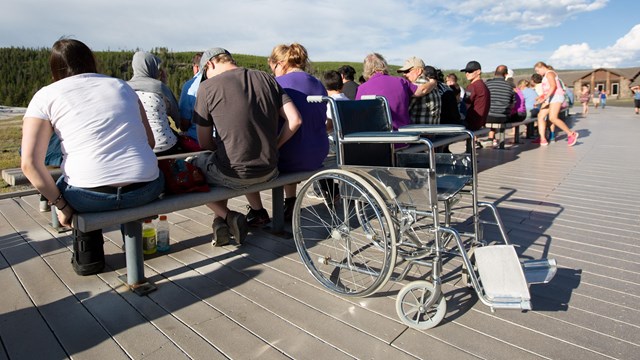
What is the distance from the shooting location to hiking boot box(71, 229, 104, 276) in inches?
99.7

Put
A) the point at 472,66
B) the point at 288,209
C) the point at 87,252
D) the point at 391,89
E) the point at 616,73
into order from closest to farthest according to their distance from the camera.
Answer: the point at 87,252 → the point at 288,209 → the point at 391,89 → the point at 472,66 → the point at 616,73

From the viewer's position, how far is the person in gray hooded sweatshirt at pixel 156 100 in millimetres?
3162

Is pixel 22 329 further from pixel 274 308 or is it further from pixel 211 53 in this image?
pixel 211 53

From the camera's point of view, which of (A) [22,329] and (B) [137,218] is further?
(B) [137,218]

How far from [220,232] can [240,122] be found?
802 mm

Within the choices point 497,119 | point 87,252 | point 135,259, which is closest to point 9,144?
point 87,252

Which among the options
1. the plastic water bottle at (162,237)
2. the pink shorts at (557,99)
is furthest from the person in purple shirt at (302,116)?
the pink shorts at (557,99)

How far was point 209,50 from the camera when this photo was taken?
3.01 m

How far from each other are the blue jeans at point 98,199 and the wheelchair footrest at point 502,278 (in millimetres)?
1733

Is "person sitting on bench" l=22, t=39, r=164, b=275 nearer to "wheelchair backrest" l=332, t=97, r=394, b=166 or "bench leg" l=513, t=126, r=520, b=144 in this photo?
"wheelchair backrest" l=332, t=97, r=394, b=166

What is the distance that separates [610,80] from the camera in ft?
176

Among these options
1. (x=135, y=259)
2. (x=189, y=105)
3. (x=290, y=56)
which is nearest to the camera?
(x=135, y=259)

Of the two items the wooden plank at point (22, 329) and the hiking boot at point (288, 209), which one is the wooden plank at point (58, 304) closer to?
the wooden plank at point (22, 329)

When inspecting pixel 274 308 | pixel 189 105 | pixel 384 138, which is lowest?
pixel 274 308
